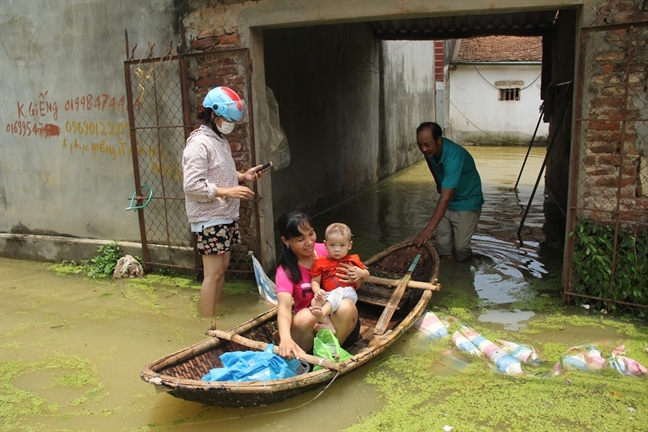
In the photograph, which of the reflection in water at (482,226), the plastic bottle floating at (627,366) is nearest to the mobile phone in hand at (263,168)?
the reflection in water at (482,226)

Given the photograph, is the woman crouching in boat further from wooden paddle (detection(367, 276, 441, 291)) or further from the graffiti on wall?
the graffiti on wall

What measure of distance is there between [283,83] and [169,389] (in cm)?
551

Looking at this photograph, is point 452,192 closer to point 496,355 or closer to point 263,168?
point 263,168

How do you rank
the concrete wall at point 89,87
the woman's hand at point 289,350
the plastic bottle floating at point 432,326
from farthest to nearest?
the concrete wall at point 89,87, the plastic bottle floating at point 432,326, the woman's hand at point 289,350

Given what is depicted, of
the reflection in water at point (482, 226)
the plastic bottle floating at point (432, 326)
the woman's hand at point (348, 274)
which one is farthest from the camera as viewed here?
the reflection in water at point (482, 226)

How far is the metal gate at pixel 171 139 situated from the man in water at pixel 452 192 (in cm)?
181

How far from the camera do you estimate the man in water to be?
5.57 m

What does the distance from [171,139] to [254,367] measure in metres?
3.10

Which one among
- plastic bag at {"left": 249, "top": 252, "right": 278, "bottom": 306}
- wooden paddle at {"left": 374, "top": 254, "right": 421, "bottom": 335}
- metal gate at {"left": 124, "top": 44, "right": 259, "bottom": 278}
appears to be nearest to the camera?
wooden paddle at {"left": 374, "top": 254, "right": 421, "bottom": 335}

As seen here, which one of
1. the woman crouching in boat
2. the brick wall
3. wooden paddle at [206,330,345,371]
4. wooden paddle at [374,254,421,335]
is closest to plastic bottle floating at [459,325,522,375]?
wooden paddle at [374,254,421,335]

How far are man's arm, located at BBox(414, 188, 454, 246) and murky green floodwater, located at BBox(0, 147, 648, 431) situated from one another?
0.52 metres

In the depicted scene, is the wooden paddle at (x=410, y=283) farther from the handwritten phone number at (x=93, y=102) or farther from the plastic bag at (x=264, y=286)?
the handwritten phone number at (x=93, y=102)

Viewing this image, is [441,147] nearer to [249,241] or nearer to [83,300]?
[249,241]

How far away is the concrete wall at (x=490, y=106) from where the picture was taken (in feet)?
67.7
